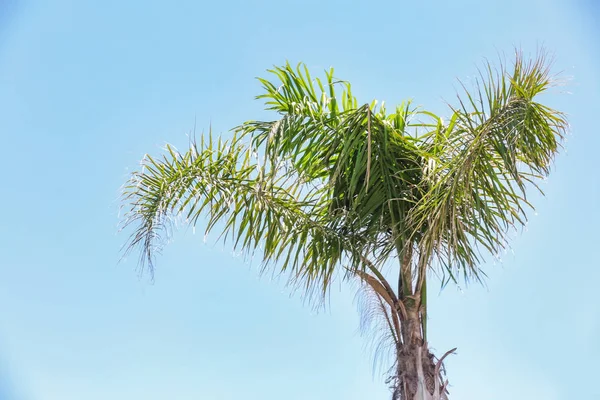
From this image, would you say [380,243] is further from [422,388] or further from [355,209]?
[422,388]

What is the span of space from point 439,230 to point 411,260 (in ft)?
1.65

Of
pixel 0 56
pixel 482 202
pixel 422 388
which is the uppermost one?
pixel 0 56

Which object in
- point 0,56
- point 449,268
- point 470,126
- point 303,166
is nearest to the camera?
point 470,126

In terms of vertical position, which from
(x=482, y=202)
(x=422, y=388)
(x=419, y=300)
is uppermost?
(x=482, y=202)

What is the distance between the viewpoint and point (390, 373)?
16.2ft

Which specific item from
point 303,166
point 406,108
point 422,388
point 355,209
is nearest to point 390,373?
point 422,388

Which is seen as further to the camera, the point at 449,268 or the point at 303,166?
the point at 303,166

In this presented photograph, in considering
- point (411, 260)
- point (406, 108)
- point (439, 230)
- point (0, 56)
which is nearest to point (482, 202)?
point (439, 230)

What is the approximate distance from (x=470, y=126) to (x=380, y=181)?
2.56ft

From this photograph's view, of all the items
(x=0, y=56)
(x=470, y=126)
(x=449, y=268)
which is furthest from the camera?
(x=0, y=56)

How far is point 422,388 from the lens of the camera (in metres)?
4.68

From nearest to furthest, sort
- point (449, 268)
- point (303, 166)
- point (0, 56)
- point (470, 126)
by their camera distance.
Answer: point (470, 126), point (449, 268), point (303, 166), point (0, 56)

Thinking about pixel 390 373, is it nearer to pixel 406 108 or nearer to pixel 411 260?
pixel 411 260

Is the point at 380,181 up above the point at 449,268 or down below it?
above
